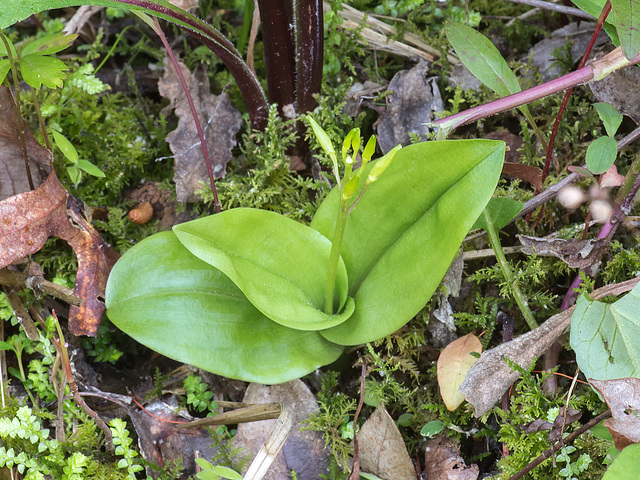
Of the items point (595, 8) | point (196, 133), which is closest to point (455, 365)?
point (595, 8)

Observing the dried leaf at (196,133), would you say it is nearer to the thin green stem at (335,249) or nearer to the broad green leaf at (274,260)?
the broad green leaf at (274,260)

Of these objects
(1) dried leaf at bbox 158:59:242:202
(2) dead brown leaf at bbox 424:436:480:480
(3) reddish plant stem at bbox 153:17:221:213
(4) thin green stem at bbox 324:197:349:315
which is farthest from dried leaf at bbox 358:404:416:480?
(1) dried leaf at bbox 158:59:242:202

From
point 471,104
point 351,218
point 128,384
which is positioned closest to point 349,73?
point 471,104

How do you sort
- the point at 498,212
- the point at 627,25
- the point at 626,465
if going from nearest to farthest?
the point at 626,465
the point at 627,25
the point at 498,212

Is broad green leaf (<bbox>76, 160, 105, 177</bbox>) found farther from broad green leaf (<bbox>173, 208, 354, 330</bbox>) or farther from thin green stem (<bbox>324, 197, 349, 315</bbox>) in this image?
thin green stem (<bbox>324, 197, 349, 315</bbox>)

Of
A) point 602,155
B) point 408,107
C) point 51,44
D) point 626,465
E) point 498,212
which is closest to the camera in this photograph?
point 626,465

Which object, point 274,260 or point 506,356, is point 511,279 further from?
point 274,260
